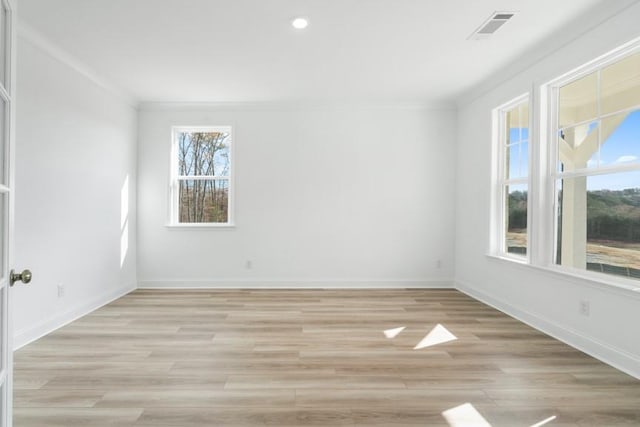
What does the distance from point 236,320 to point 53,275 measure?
5.73 ft

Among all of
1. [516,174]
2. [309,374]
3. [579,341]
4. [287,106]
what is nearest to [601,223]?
[579,341]

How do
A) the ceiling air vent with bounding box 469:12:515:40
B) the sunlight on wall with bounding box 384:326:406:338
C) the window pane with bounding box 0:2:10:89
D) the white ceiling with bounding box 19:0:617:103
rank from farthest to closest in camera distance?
the sunlight on wall with bounding box 384:326:406:338
the ceiling air vent with bounding box 469:12:515:40
the white ceiling with bounding box 19:0:617:103
the window pane with bounding box 0:2:10:89

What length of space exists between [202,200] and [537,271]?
4334mm

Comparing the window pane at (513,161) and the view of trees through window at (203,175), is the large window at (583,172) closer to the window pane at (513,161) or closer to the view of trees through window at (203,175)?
the window pane at (513,161)

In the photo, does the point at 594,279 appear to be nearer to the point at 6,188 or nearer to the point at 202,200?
the point at 6,188

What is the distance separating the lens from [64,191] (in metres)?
3.67

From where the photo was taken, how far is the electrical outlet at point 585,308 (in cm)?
296

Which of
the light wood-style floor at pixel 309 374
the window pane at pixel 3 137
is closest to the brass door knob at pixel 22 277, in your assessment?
the window pane at pixel 3 137

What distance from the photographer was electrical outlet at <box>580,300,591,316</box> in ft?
9.71

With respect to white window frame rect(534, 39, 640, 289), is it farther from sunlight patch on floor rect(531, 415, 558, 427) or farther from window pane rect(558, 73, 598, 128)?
sunlight patch on floor rect(531, 415, 558, 427)

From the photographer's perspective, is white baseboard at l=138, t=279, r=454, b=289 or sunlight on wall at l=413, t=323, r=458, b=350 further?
white baseboard at l=138, t=279, r=454, b=289

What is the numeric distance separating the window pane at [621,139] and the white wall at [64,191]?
4.69 m

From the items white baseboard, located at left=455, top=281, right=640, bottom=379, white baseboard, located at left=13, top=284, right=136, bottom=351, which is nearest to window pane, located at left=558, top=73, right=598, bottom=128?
white baseboard, located at left=455, top=281, right=640, bottom=379

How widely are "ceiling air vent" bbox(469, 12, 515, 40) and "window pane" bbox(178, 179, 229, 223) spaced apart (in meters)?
3.72
